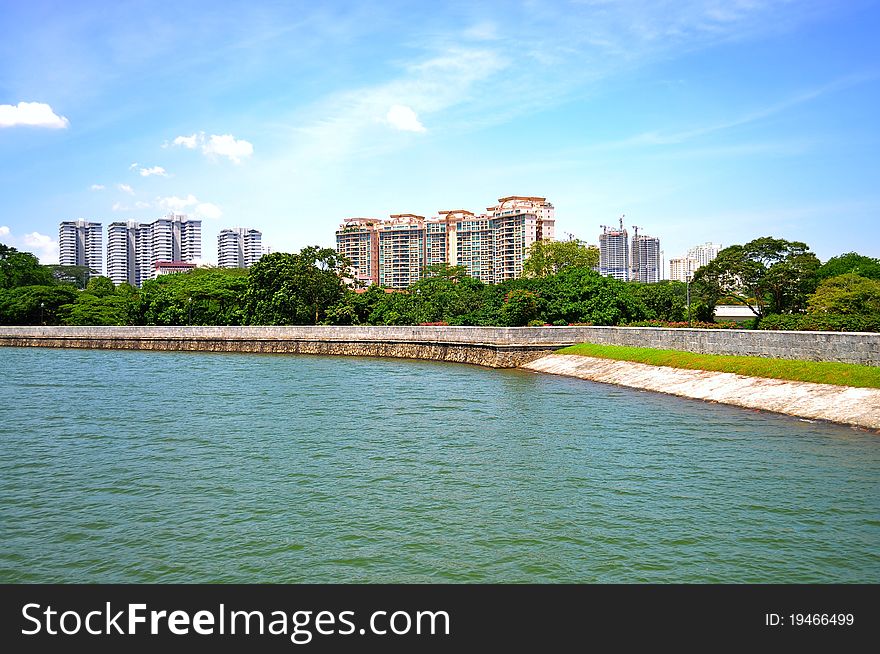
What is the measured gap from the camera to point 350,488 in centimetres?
1398

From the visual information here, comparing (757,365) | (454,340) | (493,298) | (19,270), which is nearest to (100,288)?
(19,270)

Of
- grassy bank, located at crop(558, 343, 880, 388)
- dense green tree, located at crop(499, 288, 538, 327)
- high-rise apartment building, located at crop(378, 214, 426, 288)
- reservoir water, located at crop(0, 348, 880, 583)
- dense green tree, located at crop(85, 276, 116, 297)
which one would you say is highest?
high-rise apartment building, located at crop(378, 214, 426, 288)

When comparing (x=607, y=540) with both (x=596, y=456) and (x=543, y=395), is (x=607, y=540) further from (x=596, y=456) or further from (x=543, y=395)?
(x=543, y=395)

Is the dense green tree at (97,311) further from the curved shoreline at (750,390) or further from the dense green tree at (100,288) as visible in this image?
the curved shoreline at (750,390)

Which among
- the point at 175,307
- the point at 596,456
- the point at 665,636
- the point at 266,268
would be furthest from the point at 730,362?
the point at 175,307

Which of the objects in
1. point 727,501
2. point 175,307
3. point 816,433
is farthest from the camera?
point 175,307

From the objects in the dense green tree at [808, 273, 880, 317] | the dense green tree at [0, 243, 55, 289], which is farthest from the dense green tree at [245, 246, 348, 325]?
the dense green tree at [0, 243, 55, 289]

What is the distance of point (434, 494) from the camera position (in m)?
13.6

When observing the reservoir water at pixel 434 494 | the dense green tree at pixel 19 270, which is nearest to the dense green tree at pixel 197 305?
the dense green tree at pixel 19 270

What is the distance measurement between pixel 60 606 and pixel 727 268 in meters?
55.3

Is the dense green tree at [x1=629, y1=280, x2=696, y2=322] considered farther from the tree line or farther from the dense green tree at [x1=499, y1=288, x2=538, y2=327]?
the dense green tree at [x1=499, y1=288, x2=538, y2=327]

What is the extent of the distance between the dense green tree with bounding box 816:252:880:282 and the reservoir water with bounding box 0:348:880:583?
163 ft

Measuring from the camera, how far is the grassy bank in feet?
76.8

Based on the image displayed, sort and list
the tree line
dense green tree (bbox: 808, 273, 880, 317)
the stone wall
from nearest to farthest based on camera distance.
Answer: the stone wall
dense green tree (bbox: 808, 273, 880, 317)
the tree line
